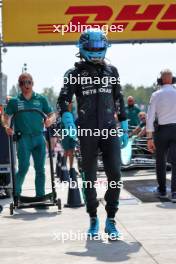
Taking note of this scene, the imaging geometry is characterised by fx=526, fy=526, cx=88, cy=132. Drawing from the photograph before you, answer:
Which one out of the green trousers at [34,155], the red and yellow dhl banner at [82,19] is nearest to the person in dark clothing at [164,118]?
the green trousers at [34,155]

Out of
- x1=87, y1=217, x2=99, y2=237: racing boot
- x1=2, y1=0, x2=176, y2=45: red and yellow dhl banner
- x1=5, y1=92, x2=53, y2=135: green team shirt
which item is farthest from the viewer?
x1=2, y1=0, x2=176, y2=45: red and yellow dhl banner

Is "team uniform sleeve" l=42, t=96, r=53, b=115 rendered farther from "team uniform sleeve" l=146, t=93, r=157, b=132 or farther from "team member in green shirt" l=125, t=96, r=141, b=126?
A: "team member in green shirt" l=125, t=96, r=141, b=126

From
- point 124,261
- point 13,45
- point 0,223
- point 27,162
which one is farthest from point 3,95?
point 124,261

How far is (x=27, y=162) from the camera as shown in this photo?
23.2ft

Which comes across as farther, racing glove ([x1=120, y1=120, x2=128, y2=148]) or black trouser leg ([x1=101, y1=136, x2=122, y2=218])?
racing glove ([x1=120, y1=120, x2=128, y2=148])

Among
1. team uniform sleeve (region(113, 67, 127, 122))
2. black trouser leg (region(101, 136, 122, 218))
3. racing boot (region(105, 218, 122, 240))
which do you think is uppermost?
team uniform sleeve (region(113, 67, 127, 122))

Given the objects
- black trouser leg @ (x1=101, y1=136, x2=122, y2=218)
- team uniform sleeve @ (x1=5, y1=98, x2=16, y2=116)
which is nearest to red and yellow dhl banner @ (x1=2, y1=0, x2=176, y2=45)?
team uniform sleeve @ (x1=5, y1=98, x2=16, y2=116)

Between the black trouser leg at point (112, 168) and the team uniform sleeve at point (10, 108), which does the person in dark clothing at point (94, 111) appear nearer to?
the black trouser leg at point (112, 168)

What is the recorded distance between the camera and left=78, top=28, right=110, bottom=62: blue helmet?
16.9ft

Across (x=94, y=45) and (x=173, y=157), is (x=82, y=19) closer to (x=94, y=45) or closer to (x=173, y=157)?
(x=173, y=157)

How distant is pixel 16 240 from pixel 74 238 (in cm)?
57

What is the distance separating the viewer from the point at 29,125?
6930 millimetres

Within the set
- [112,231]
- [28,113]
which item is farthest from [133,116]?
[112,231]

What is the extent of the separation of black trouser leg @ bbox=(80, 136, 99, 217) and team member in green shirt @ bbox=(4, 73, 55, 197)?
172cm
